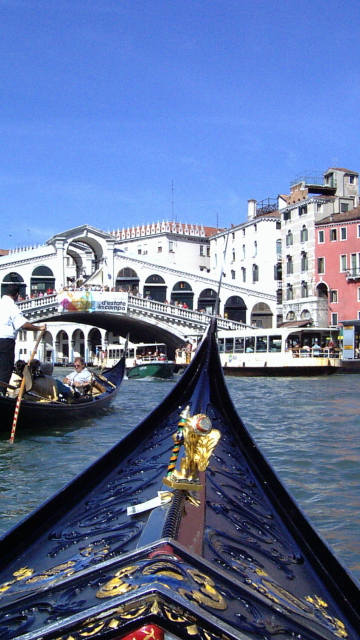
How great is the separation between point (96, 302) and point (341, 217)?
577 cm

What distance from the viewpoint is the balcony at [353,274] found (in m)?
14.4

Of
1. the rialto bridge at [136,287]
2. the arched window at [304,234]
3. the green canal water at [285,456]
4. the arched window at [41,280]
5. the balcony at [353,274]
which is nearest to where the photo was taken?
the green canal water at [285,456]

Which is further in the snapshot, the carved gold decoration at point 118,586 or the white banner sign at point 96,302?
the white banner sign at point 96,302

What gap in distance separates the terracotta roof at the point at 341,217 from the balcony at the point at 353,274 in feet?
3.54

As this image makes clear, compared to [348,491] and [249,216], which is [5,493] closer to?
[348,491]

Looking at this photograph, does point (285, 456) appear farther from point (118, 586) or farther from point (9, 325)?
point (118, 586)

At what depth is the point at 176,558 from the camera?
713 mm

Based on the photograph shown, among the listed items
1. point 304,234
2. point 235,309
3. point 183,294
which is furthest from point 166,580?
point 183,294

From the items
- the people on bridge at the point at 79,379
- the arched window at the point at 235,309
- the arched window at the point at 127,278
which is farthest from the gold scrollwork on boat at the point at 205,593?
the arched window at the point at 127,278

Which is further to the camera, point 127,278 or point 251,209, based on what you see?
point 251,209

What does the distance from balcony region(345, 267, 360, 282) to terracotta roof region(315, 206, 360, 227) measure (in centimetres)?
108

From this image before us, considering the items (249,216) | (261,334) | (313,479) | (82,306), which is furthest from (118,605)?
(249,216)

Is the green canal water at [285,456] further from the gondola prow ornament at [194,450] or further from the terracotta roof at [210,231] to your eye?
the terracotta roof at [210,231]

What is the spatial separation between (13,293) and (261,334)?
30.6ft
